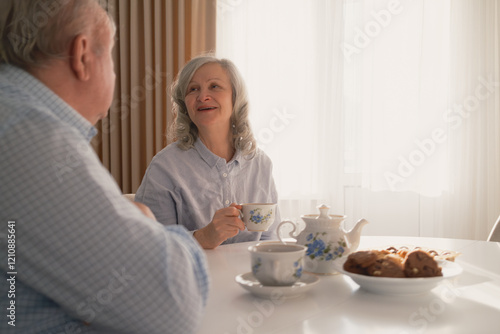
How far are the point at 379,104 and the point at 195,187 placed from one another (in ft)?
6.77

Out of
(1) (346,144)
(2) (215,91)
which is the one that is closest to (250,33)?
(1) (346,144)

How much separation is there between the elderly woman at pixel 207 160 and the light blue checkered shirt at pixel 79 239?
1087 mm

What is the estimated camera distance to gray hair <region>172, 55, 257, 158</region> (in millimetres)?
2043

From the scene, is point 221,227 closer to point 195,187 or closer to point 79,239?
point 195,187

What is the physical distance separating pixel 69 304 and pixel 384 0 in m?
3.35

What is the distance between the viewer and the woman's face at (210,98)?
6.45 feet

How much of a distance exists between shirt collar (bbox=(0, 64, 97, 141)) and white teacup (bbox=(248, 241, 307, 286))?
1.40ft

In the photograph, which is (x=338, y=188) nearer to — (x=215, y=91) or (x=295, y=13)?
(x=295, y=13)

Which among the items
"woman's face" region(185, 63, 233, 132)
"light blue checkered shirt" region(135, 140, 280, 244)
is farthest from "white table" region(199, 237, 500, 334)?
"woman's face" region(185, 63, 233, 132)

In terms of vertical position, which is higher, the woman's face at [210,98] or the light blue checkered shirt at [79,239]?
the woman's face at [210,98]

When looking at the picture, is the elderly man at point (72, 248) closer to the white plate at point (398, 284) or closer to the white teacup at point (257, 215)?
the white plate at point (398, 284)

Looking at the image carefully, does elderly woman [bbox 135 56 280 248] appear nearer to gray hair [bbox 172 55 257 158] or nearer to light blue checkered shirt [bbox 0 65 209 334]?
gray hair [bbox 172 55 257 158]

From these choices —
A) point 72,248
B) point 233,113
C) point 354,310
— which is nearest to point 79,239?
point 72,248

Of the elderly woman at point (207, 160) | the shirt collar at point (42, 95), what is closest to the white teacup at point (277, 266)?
the shirt collar at point (42, 95)
